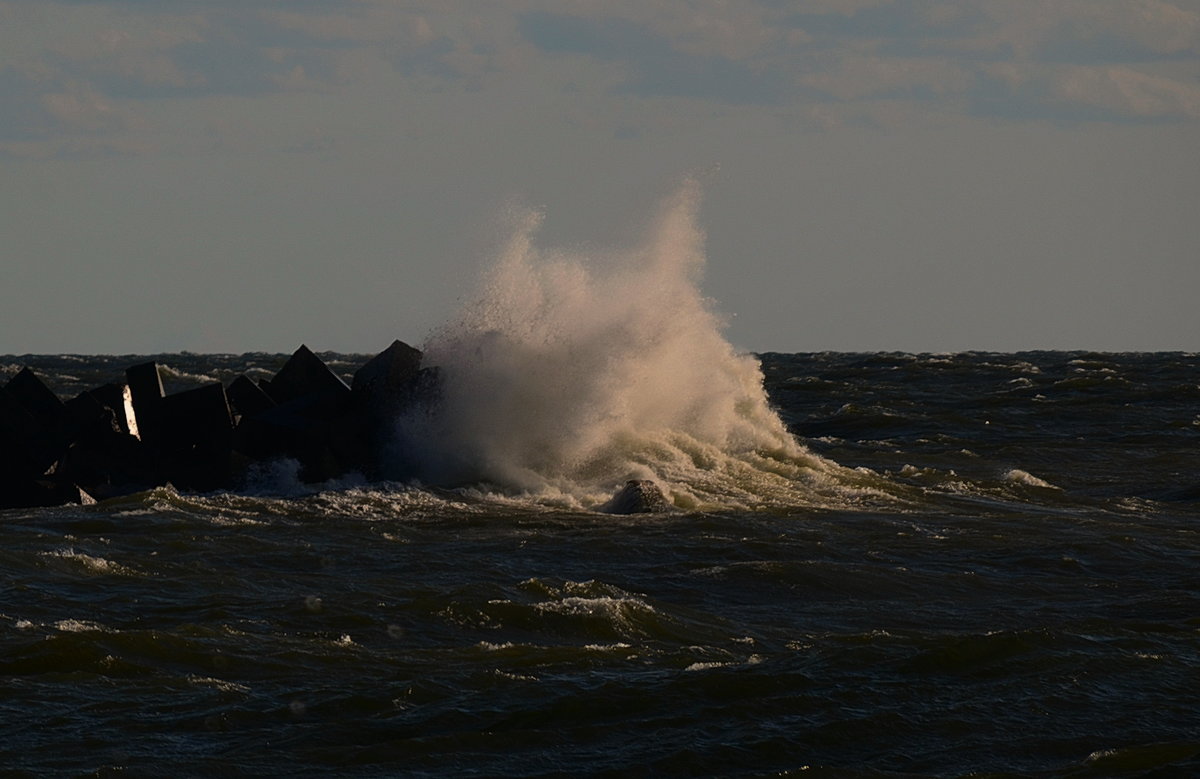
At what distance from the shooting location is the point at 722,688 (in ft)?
38.2

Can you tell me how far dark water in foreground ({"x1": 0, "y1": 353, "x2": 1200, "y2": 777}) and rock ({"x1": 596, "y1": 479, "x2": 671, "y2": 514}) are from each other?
57cm

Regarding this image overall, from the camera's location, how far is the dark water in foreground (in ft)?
33.7

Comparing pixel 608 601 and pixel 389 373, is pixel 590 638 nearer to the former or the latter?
pixel 608 601

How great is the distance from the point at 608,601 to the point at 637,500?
7125 mm

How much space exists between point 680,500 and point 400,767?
505 inches

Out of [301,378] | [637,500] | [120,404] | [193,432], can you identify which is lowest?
[637,500]

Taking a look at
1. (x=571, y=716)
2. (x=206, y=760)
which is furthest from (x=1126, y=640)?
(x=206, y=760)

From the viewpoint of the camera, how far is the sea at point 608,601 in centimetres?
1039

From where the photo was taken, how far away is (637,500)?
21734 millimetres

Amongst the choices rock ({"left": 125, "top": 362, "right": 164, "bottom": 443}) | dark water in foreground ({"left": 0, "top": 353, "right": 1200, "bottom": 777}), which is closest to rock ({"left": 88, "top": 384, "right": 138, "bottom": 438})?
rock ({"left": 125, "top": 362, "right": 164, "bottom": 443})

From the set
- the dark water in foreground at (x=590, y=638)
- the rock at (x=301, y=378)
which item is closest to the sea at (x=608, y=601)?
the dark water in foreground at (x=590, y=638)

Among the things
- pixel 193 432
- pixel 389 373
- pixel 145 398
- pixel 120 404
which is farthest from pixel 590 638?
pixel 145 398

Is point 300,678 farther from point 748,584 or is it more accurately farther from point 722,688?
point 748,584

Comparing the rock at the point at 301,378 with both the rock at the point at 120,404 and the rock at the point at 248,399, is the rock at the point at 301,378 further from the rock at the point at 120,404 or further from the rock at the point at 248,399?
the rock at the point at 120,404
